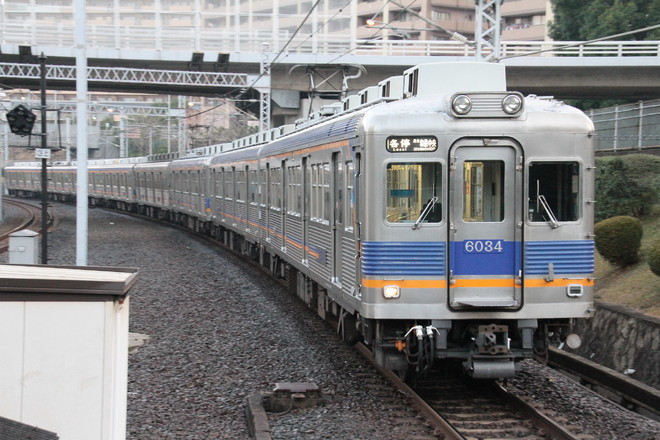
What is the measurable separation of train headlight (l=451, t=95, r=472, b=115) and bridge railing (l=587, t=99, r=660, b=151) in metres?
13.2

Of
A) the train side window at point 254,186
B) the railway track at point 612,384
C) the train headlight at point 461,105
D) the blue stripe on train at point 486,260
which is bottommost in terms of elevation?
the railway track at point 612,384

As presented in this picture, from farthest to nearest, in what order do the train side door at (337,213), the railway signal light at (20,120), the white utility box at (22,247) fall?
the railway signal light at (20,120)
the white utility box at (22,247)
the train side door at (337,213)

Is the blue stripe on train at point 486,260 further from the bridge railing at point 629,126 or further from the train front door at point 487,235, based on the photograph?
the bridge railing at point 629,126

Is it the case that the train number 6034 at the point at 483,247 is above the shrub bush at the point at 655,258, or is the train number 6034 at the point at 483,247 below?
above

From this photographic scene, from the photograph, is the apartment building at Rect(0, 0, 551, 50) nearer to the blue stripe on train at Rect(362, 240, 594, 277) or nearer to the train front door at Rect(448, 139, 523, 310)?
the train front door at Rect(448, 139, 523, 310)

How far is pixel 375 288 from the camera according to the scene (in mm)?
7961

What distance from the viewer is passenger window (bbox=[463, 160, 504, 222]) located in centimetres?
805

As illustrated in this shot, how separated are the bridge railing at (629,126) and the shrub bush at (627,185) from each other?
4.75 metres

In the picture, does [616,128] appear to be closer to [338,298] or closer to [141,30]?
[338,298]

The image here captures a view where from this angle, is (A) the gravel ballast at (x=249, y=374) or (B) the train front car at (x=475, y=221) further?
(B) the train front car at (x=475, y=221)

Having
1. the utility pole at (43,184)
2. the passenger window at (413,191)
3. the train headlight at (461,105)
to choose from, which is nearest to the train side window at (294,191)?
the utility pole at (43,184)

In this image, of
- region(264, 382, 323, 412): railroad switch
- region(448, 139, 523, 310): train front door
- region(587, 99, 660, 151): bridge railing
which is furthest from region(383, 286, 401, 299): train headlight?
region(587, 99, 660, 151): bridge railing

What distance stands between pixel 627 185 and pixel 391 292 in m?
8.88

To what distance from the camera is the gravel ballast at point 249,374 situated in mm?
7562
